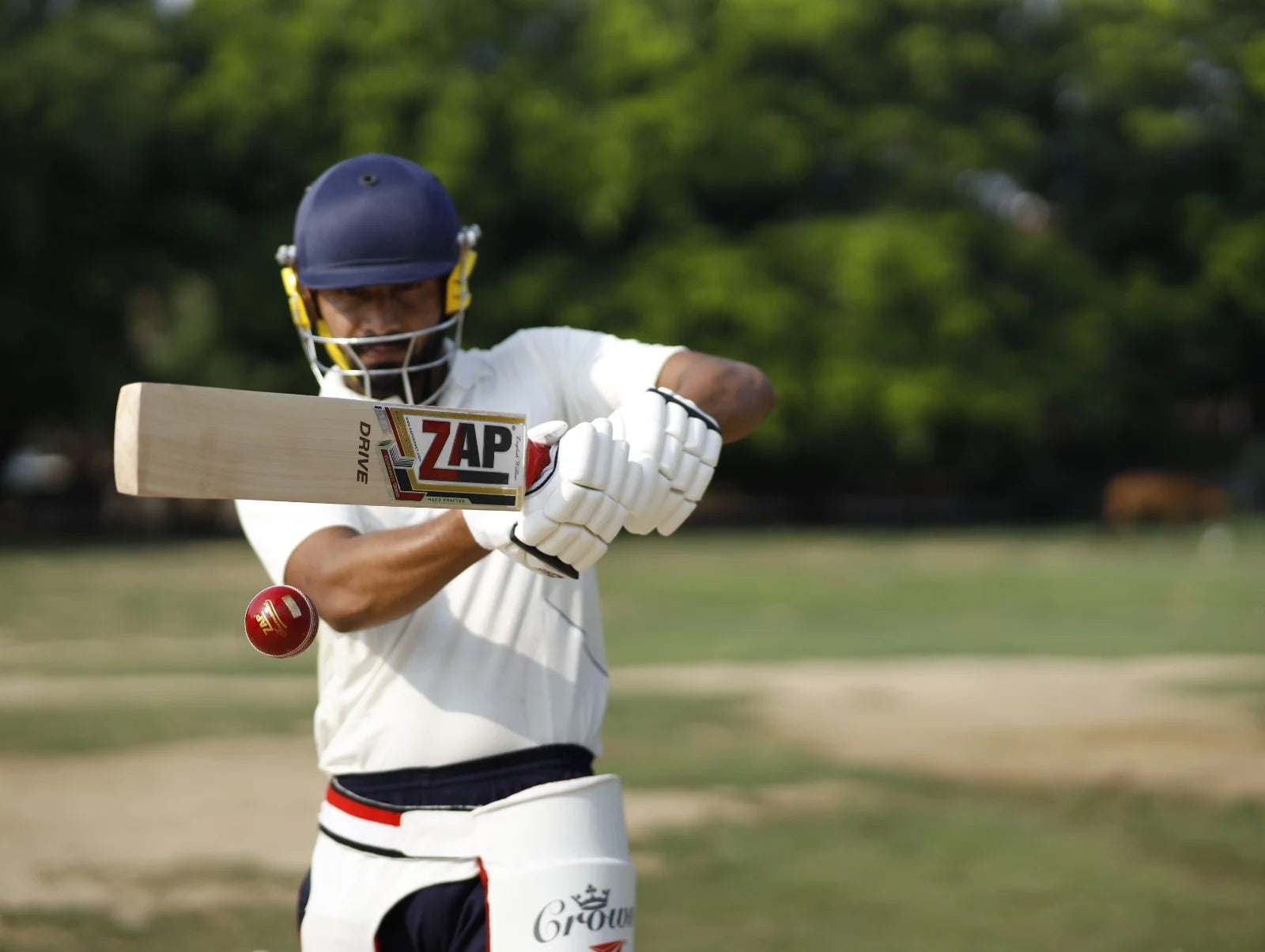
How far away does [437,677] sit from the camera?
256 centimetres

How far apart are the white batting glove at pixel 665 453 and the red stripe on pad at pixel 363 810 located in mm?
778

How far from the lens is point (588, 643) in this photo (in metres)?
2.63

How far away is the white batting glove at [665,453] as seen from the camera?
1.99 m

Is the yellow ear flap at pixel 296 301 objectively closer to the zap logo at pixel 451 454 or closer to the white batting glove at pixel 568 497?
the white batting glove at pixel 568 497

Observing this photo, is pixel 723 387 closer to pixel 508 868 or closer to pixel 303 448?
pixel 508 868

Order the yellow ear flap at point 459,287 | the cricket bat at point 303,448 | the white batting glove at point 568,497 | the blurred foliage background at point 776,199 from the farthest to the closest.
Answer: the blurred foliage background at point 776,199 → the yellow ear flap at point 459,287 → the white batting glove at point 568,497 → the cricket bat at point 303,448

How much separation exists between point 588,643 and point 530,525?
0.75 metres

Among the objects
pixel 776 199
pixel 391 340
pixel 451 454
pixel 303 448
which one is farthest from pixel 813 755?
pixel 776 199

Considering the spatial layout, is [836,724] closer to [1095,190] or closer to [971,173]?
[971,173]

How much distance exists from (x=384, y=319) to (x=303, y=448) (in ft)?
3.23

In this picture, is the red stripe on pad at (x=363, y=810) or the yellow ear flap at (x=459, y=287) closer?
the red stripe on pad at (x=363, y=810)

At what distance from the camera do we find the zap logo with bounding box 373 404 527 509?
5.62 feet

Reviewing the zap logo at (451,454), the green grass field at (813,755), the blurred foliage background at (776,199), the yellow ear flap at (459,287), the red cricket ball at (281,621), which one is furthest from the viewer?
the blurred foliage background at (776,199)

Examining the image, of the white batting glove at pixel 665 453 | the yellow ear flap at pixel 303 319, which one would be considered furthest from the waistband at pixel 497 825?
the yellow ear flap at pixel 303 319
